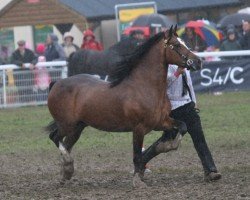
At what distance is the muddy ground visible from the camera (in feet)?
34.1

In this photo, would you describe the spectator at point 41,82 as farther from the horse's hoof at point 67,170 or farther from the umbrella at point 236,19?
the horse's hoof at point 67,170

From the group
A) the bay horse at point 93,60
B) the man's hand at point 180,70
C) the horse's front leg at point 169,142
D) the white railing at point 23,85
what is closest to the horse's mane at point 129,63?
the man's hand at point 180,70

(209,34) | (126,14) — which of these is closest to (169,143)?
(209,34)

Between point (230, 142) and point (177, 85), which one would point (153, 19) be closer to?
point (230, 142)

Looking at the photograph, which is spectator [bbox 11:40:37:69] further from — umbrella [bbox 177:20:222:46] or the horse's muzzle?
the horse's muzzle

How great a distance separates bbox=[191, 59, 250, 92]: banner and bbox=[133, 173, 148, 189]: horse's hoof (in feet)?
41.3

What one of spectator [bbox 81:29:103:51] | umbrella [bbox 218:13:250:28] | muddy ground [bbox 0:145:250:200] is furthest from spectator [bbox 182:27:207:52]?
muddy ground [bbox 0:145:250:200]

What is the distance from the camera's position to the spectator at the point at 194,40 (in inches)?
880

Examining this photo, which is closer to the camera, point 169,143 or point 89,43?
point 169,143

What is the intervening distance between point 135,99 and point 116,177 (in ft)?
4.71

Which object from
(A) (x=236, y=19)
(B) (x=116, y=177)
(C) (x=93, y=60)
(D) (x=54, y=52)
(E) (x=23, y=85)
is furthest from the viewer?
(A) (x=236, y=19)

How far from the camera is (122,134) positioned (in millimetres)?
17125

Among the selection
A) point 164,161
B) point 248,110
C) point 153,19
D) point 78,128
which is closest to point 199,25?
point 153,19

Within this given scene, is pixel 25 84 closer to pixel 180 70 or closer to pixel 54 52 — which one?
pixel 54 52
